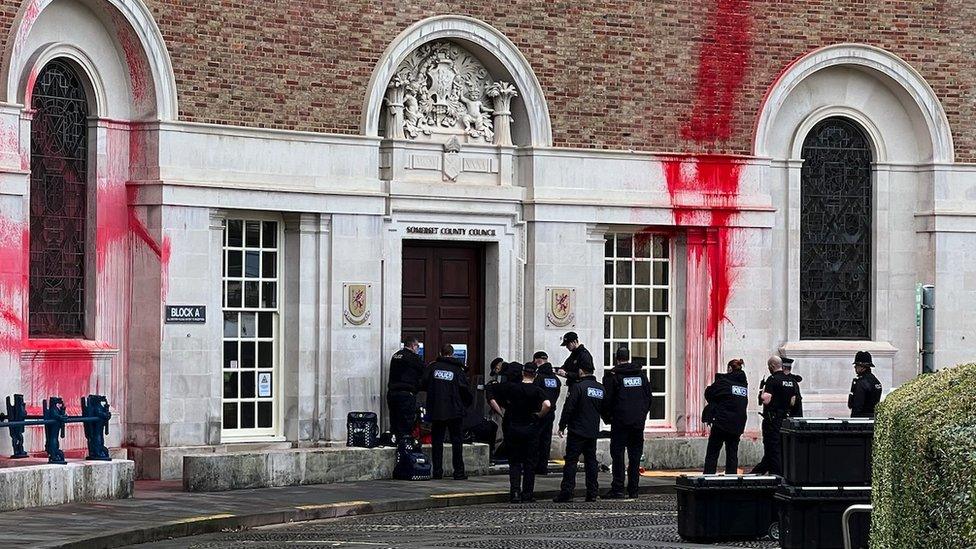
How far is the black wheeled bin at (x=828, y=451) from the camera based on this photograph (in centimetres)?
1619

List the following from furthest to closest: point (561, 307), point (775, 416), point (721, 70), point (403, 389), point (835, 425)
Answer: point (721, 70), point (561, 307), point (403, 389), point (775, 416), point (835, 425)

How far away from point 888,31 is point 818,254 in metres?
3.29

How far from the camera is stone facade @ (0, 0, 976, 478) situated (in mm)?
24297

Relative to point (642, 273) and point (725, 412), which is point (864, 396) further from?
point (642, 273)

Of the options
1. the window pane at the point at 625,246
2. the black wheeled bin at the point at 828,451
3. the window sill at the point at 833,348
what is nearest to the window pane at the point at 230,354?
the window pane at the point at 625,246

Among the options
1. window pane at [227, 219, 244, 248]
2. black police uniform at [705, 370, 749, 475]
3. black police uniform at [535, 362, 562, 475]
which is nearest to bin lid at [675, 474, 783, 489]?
black police uniform at [705, 370, 749, 475]

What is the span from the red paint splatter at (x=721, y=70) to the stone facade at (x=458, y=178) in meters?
0.03

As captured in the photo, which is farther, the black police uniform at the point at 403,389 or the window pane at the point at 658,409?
the window pane at the point at 658,409

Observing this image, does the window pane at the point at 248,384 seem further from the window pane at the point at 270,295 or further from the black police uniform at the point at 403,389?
the black police uniform at the point at 403,389

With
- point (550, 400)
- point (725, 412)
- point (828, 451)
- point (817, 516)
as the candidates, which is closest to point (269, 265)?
point (550, 400)

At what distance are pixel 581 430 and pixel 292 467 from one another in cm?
319

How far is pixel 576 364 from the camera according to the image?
2464 cm

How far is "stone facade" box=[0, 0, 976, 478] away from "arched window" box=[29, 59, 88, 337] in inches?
8.7

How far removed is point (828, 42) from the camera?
29.6 meters
